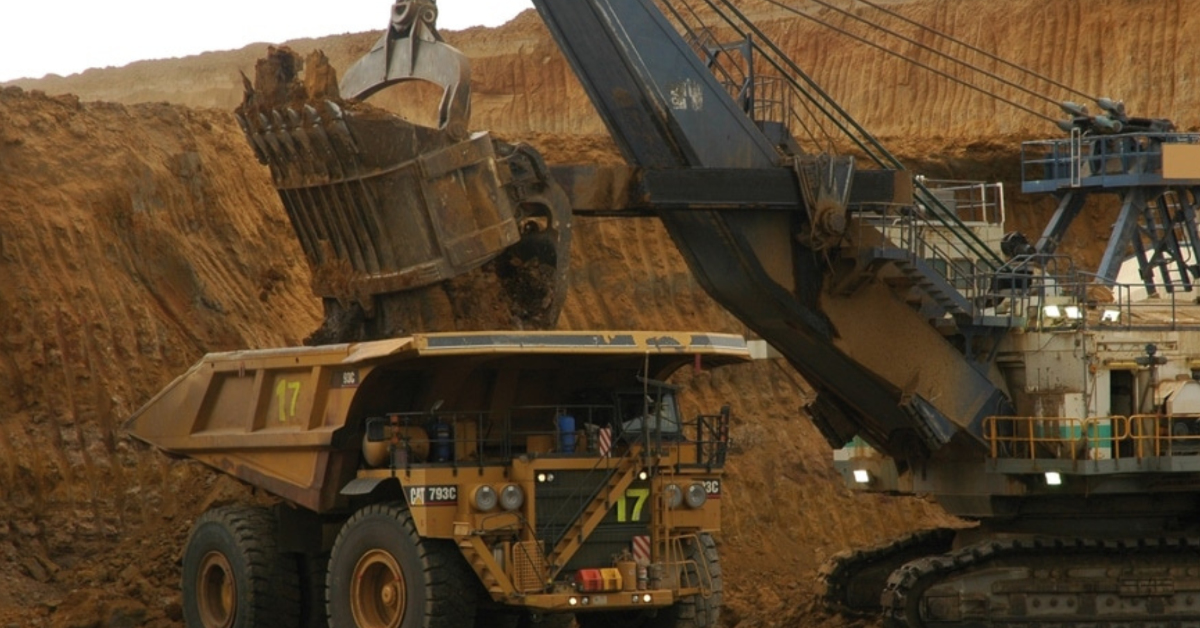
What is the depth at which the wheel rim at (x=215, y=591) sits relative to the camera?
18750 millimetres

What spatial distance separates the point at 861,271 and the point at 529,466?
531cm

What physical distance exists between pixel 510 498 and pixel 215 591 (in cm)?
379

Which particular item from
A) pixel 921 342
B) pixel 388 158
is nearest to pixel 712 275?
pixel 921 342

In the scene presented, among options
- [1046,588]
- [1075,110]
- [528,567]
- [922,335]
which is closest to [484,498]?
[528,567]

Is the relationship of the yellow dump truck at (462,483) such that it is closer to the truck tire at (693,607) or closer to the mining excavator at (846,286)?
the truck tire at (693,607)

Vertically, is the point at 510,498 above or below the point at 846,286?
below

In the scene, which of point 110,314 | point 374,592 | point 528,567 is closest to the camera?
point 528,567

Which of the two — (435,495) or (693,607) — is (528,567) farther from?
(693,607)

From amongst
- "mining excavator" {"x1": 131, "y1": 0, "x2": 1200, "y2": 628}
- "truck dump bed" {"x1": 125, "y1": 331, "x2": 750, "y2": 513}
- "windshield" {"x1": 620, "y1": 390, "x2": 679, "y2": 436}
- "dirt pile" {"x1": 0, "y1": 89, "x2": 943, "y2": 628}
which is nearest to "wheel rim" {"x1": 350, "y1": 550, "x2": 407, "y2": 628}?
"truck dump bed" {"x1": 125, "y1": 331, "x2": 750, "y2": 513}

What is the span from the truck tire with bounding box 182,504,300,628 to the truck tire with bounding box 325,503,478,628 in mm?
846

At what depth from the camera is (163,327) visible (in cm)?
2522

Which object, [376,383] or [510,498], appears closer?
[510,498]

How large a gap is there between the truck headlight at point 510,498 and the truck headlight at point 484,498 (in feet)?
0.19

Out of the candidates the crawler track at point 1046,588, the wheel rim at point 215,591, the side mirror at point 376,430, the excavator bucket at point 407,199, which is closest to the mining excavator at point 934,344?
the crawler track at point 1046,588
